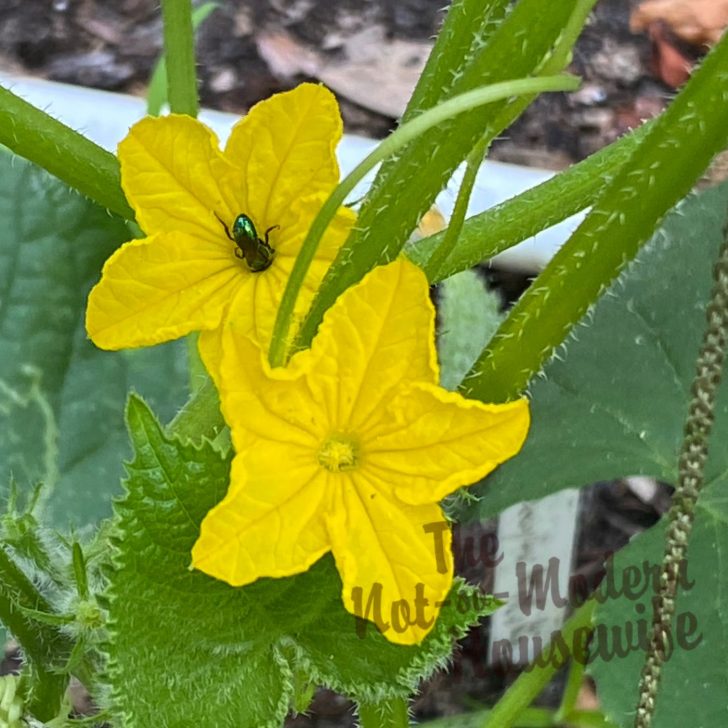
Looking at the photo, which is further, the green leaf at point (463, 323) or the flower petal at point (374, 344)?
the green leaf at point (463, 323)

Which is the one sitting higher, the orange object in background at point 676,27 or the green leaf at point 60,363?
the orange object in background at point 676,27

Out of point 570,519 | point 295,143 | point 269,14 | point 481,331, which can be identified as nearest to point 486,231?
point 295,143

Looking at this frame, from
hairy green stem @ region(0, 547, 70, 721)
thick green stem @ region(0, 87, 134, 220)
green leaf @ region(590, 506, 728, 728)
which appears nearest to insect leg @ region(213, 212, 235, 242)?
thick green stem @ region(0, 87, 134, 220)

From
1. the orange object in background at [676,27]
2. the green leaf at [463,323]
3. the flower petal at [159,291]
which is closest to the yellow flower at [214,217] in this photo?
the flower petal at [159,291]

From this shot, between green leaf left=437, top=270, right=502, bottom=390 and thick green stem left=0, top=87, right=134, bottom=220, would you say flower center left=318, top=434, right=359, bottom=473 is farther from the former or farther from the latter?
green leaf left=437, top=270, right=502, bottom=390

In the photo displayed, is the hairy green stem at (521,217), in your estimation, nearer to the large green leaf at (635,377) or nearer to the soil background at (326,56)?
the large green leaf at (635,377)

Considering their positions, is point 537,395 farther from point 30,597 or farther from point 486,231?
point 30,597
